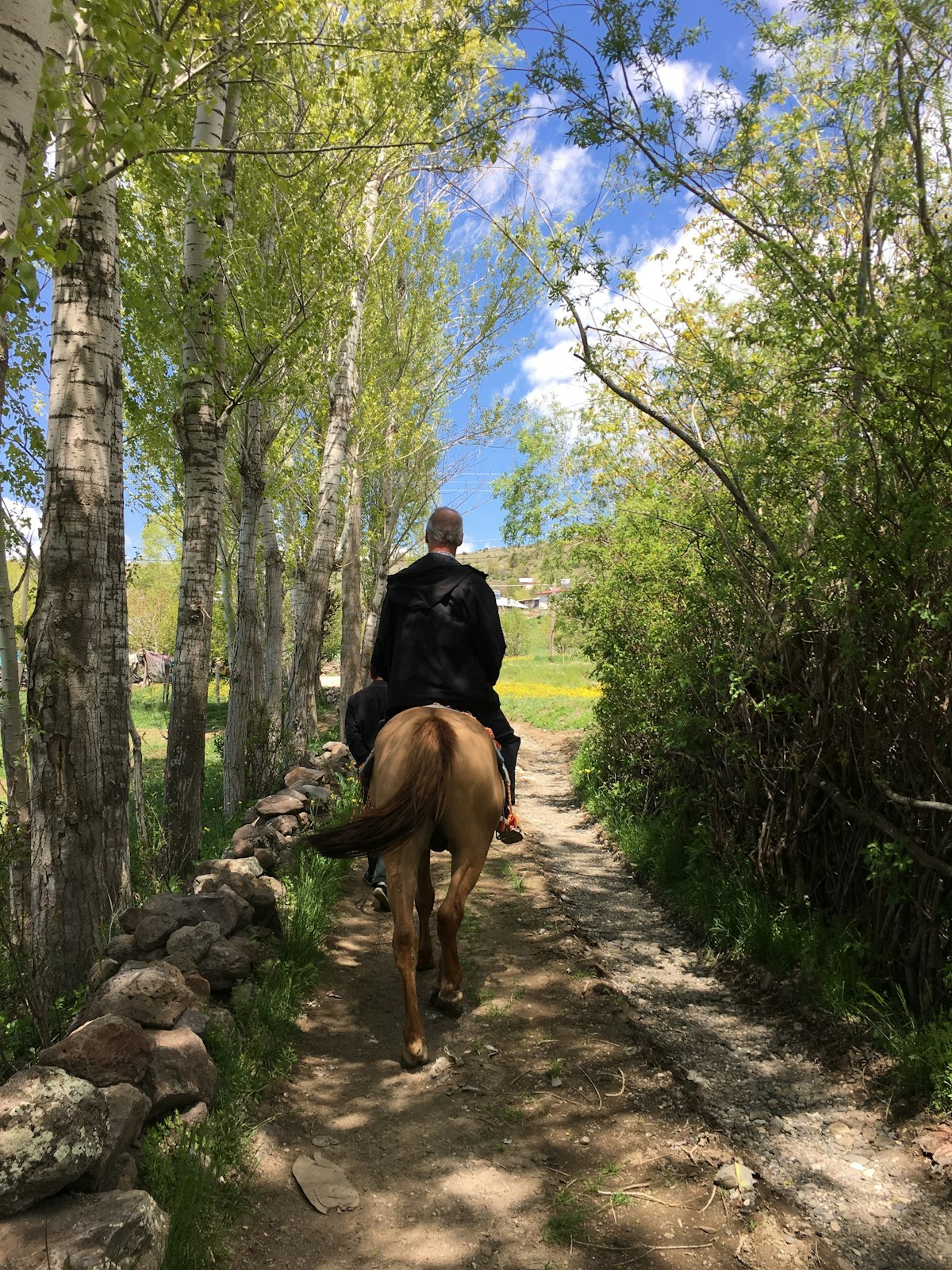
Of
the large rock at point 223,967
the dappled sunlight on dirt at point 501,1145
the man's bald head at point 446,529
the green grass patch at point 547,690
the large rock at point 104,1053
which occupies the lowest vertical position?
the green grass patch at point 547,690

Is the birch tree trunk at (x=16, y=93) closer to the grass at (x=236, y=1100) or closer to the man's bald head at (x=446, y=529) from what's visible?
the man's bald head at (x=446, y=529)

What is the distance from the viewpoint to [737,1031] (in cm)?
429

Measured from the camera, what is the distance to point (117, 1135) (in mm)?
2363

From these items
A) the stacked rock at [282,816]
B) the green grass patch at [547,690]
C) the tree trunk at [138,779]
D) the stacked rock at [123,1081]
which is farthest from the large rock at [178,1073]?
the green grass patch at [547,690]

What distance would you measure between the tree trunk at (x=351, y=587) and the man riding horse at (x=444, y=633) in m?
10.4

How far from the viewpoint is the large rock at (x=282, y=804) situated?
7.02m

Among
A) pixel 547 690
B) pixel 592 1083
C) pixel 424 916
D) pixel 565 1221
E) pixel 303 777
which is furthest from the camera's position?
pixel 547 690

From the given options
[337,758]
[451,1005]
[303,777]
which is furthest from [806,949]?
[337,758]

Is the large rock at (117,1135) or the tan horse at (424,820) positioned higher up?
the tan horse at (424,820)

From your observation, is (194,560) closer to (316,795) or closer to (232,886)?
(316,795)

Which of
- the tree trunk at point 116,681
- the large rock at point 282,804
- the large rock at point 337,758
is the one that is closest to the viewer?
the tree trunk at point 116,681

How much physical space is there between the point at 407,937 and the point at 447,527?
228cm

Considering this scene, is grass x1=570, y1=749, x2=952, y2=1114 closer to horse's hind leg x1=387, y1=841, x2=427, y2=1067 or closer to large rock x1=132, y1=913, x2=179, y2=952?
horse's hind leg x1=387, y1=841, x2=427, y2=1067

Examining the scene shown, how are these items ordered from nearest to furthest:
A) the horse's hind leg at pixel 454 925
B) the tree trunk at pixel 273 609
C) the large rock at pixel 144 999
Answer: the large rock at pixel 144 999
the horse's hind leg at pixel 454 925
the tree trunk at pixel 273 609
